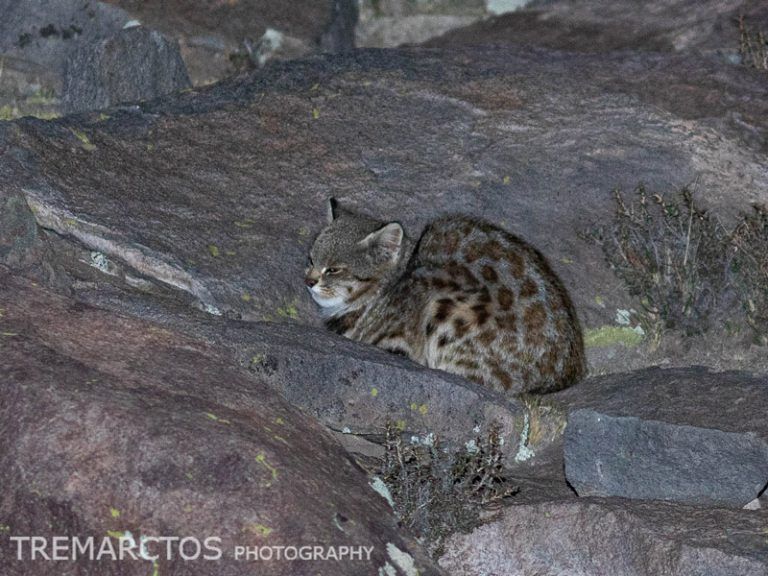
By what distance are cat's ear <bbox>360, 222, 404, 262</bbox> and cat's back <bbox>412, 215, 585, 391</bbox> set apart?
1.93 ft

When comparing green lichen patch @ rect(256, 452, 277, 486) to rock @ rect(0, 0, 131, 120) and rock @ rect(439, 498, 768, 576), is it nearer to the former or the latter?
rock @ rect(439, 498, 768, 576)

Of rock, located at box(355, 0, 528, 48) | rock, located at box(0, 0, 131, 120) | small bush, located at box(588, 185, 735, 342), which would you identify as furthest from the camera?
rock, located at box(355, 0, 528, 48)

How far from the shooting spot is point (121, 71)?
1438cm

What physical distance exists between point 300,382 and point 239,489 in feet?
7.46

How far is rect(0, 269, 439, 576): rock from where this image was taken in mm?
6223

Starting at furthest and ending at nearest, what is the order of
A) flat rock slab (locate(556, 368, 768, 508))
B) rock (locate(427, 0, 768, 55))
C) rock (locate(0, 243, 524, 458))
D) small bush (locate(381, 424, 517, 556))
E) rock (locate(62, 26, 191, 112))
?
rock (locate(427, 0, 768, 55)) < rock (locate(62, 26, 191, 112)) < rock (locate(0, 243, 524, 458)) < flat rock slab (locate(556, 368, 768, 508)) < small bush (locate(381, 424, 517, 556))

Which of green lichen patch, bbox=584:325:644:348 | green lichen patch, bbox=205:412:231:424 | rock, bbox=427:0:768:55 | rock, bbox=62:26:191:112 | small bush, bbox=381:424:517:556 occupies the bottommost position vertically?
green lichen patch, bbox=584:325:644:348

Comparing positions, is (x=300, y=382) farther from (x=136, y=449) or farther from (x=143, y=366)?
(x=136, y=449)

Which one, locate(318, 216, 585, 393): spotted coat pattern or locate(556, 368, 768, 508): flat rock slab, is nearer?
locate(556, 368, 768, 508): flat rock slab

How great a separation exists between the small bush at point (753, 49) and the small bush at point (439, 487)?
8.49 m

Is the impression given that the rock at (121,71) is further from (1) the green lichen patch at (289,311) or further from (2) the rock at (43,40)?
(1) the green lichen patch at (289,311)

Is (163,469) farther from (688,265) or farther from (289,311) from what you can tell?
(688,265)

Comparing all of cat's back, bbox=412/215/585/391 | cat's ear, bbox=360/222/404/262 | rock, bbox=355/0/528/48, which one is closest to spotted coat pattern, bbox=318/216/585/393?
cat's back, bbox=412/215/585/391

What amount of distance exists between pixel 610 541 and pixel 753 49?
30.7ft
